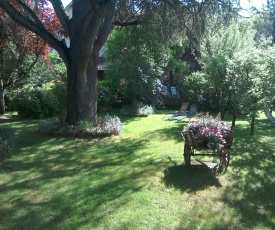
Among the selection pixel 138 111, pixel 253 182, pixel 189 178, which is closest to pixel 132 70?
pixel 138 111

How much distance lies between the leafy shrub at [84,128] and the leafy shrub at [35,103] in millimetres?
3842

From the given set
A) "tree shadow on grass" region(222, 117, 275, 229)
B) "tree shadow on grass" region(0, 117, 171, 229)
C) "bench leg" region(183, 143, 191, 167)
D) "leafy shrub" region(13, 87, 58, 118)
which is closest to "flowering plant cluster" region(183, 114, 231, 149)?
"bench leg" region(183, 143, 191, 167)

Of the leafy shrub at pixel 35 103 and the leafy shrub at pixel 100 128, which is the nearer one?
the leafy shrub at pixel 100 128

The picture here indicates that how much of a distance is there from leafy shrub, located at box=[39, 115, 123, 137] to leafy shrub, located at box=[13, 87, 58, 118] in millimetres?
3842

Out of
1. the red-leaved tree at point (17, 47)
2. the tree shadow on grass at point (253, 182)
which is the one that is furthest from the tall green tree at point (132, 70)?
the tree shadow on grass at point (253, 182)

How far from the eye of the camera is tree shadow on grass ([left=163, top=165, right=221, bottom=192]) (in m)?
5.42

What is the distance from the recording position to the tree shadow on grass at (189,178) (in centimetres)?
542

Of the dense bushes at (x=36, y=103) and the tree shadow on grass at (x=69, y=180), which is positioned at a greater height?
the dense bushes at (x=36, y=103)

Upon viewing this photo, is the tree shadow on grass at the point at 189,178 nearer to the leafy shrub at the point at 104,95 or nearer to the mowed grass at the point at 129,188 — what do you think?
the mowed grass at the point at 129,188

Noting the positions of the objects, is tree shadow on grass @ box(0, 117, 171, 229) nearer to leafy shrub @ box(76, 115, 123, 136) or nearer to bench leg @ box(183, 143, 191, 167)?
leafy shrub @ box(76, 115, 123, 136)

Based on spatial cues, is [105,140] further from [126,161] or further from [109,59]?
[109,59]

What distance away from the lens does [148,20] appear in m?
10.2

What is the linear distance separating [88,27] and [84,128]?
3.21 meters

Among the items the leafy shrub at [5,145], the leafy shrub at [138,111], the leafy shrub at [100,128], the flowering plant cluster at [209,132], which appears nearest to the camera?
the flowering plant cluster at [209,132]
